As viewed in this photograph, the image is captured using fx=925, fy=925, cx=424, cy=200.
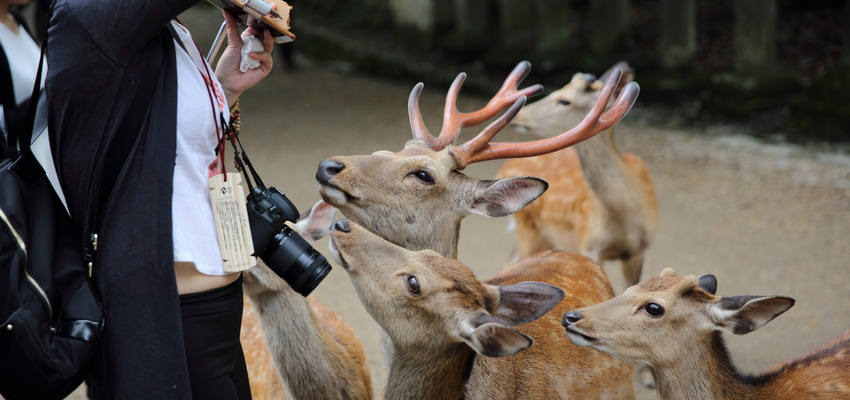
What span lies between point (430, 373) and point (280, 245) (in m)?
0.68

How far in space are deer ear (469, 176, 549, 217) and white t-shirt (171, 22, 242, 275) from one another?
46.7 inches

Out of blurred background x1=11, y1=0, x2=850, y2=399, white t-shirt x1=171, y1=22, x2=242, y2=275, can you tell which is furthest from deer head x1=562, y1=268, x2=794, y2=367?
blurred background x1=11, y1=0, x2=850, y2=399

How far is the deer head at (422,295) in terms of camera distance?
2.70 m

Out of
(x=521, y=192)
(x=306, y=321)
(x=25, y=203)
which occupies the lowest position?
(x=306, y=321)

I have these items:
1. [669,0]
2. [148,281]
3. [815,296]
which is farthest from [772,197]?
[148,281]

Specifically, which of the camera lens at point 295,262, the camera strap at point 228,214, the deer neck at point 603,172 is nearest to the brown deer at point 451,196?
the camera lens at point 295,262

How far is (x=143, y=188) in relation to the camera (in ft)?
6.97

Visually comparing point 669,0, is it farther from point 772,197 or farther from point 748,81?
point 772,197

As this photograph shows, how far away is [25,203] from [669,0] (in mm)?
7917

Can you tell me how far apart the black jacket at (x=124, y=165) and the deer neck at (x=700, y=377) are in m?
1.55

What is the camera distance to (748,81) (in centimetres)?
861

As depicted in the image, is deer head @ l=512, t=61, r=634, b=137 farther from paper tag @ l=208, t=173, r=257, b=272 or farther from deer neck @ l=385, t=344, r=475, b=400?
paper tag @ l=208, t=173, r=257, b=272

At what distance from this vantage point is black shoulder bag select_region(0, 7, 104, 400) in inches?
82.0

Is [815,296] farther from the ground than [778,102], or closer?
closer
